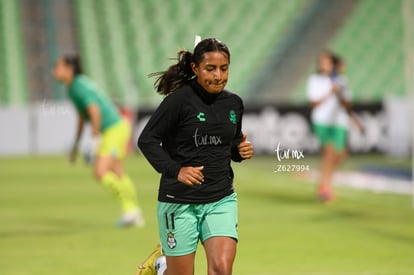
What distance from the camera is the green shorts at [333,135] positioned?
15.8 meters

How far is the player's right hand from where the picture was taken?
19.6 feet

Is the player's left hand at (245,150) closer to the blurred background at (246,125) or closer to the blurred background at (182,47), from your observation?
the blurred background at (246,125)

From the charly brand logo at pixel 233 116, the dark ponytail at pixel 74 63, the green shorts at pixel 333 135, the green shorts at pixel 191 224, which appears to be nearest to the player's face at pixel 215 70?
the charly brand logo at pixel 233 116

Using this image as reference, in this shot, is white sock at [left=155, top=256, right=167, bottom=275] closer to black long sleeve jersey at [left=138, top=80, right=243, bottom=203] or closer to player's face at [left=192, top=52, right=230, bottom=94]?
black long sleeve jersey at [left=138, top=80, right=243, bottom=203]

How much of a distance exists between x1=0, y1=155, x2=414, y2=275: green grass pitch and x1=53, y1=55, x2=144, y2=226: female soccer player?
46 cm

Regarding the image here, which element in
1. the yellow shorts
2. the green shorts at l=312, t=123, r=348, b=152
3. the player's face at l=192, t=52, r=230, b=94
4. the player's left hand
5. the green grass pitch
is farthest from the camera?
the green shorts at l=312, t=123, r=348, b=152

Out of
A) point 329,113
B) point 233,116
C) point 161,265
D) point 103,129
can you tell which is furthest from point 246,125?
point 233,116

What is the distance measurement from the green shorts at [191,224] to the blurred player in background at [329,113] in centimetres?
926

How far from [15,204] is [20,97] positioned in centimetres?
1541

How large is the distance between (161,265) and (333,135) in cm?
955

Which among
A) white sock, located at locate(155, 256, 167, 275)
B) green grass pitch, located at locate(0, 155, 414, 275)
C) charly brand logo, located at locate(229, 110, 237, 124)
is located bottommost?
green grass pitch, located at locate(0, 155, 414, 275)

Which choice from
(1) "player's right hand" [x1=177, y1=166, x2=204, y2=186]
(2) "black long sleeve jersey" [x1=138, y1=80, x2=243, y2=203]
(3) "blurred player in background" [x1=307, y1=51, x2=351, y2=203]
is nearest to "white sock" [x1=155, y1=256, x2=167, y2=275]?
(2) "black long sleeve jersey" [x1=138, y1=80, x2=243, y2=203]

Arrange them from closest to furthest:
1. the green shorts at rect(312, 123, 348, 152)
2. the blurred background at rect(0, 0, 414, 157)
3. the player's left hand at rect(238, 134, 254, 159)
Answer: the player's left hand at rect(238, 134, 254, 159)
the green shorts at rect(312, 123, 348, 152)
the blurred background at rect(0, 0, 414, 157)

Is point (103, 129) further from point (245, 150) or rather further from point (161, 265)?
point (245, 150)
